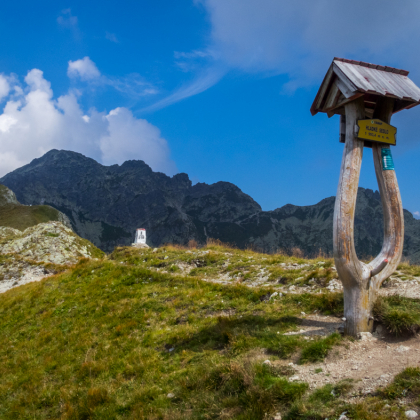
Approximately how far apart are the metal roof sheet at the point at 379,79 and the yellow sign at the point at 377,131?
2.53ft

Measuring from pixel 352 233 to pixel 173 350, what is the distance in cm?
639

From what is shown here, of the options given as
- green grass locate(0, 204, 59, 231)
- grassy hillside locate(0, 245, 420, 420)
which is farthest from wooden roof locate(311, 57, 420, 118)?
green grass locate(0, 204, 59, 231)

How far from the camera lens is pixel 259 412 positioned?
5.23 m

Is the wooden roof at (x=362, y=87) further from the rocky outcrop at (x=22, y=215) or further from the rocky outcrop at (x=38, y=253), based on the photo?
the rocky outcrop at (x=22, y=215)

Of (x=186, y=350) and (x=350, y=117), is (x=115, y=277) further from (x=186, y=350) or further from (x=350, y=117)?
(x=350, y=117)

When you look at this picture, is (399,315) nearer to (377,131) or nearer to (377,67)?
(377,131)

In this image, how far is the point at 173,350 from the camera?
29.6ft

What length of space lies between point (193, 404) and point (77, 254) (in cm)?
3624

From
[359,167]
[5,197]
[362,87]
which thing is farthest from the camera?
[5,197]

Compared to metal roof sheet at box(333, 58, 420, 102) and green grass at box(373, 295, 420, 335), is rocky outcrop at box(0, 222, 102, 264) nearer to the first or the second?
green grass at box(373, 295, 420, 335)

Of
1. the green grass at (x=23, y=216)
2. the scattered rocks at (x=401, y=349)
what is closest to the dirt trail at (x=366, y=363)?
the scattered rocks at (x=401, y=349)

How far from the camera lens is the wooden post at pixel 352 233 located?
7461mm

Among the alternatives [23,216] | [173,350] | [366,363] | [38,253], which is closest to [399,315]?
[366,363]

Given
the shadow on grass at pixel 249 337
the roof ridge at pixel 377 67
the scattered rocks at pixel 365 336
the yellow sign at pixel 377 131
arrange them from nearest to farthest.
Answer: the scattered rocks at pixel 365 336 < the shadow on grass at pixel 249 337 < the yellow sign at pixel 377 131 < the roof ridge at pixel 377 67
